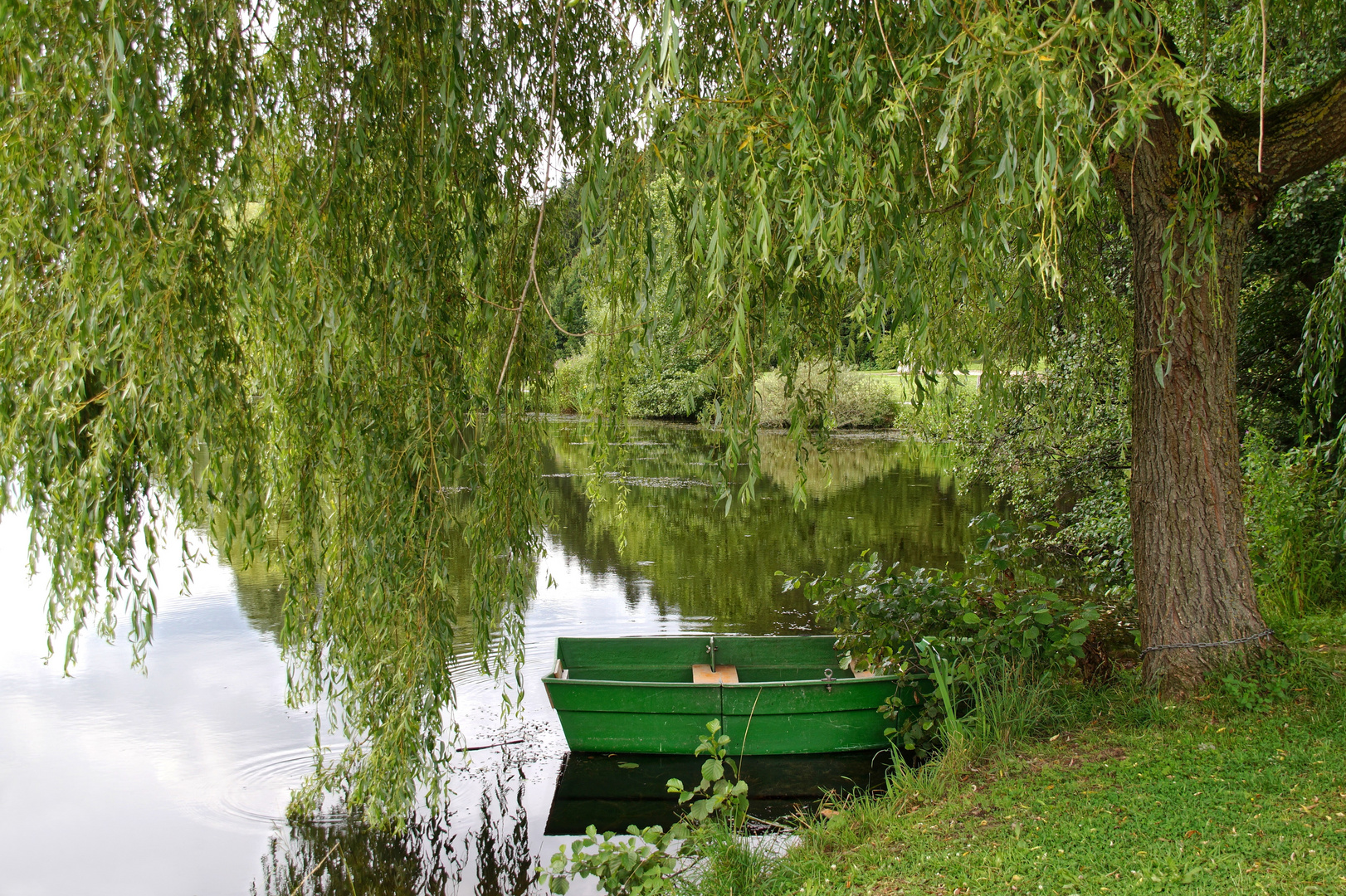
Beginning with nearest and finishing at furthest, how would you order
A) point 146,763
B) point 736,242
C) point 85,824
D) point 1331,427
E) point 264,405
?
point 736,242
point 264,405
point 85,824
point 146,763
point 1331,427

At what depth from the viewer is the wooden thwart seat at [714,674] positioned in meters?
6.14

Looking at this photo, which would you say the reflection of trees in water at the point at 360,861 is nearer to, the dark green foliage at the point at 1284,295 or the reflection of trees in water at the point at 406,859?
the reflection of trees in water at the point at 406,859

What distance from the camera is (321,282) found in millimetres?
2908

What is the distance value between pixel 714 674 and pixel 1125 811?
10.3 ft

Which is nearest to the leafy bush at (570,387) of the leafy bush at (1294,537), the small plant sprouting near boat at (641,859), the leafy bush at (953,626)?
the small plant sprouting near boat at (641,859)

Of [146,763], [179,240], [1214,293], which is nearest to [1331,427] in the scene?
[1214,293]

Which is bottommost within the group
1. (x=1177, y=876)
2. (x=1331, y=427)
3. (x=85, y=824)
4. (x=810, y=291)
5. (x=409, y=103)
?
(x=85, y=824)

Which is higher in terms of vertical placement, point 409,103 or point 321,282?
point 409,103

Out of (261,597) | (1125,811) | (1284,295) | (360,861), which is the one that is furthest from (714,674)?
(261,597)

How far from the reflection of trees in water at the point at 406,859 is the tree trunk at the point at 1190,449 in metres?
3.34

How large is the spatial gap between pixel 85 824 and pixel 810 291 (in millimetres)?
5048

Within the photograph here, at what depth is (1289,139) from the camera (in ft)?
12.7

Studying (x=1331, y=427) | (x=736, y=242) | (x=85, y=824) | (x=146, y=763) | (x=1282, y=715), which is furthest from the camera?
(x=1331, y=427)

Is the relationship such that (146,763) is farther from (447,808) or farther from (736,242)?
(736,242)
